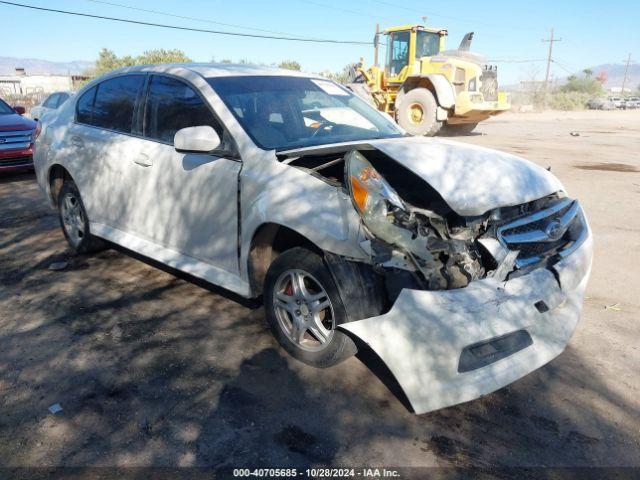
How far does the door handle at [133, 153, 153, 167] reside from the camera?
4.05 metres

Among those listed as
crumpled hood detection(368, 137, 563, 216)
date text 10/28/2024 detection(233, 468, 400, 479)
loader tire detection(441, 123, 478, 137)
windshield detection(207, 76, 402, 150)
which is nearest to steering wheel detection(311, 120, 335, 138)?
windshield detection(207, 76, 402, 150)

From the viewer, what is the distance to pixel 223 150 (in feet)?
11.6

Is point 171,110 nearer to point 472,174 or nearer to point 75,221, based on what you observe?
point 75,221

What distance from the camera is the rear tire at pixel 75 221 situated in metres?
5.03

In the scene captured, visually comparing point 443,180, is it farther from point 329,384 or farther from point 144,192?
point 144,192

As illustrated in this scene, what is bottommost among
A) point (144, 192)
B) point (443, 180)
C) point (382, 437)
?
point (382, 437)

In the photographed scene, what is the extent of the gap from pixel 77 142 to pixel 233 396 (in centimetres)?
317

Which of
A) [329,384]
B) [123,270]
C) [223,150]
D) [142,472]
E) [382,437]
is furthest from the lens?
[123,270]

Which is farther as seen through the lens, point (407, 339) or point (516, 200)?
point (516, 200)

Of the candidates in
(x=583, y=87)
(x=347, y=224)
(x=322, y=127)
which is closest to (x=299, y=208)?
(x=347, y=224)

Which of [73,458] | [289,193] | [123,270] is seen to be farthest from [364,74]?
[73,458]

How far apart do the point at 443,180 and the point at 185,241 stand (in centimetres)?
196

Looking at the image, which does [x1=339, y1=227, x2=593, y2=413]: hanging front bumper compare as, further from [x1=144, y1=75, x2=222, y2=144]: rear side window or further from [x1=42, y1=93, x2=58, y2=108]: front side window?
[x1=42, y1=93, x2=58, y2=108]: front side window

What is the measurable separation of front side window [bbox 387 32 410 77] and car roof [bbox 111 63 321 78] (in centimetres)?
1311
